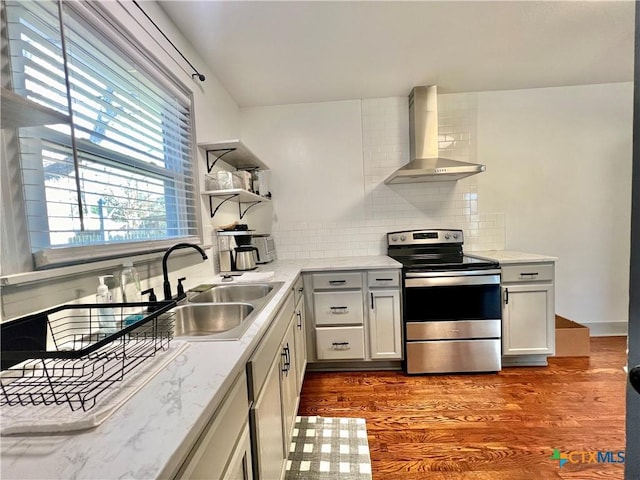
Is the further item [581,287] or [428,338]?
[581,287]

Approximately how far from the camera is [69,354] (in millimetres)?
526

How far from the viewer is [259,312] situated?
46.3 inches

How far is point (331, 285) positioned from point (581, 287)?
2568 mm

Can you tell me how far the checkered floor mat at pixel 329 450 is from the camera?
1477 mm

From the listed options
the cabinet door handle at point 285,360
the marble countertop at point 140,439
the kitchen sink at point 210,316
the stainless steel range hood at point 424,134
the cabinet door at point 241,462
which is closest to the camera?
the marble countertop at point 140,439

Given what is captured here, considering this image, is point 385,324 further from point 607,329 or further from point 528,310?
point 607,329

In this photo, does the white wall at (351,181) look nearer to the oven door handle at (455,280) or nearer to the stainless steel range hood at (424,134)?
the stainless steel range hood at (424,134)

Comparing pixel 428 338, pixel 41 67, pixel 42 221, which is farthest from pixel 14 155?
pixel 428 338

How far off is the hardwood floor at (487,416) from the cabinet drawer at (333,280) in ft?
2.50

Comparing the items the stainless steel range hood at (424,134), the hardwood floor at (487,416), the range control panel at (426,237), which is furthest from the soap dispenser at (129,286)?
the range control panel at (426,237)

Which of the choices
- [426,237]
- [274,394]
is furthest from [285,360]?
[426,237]

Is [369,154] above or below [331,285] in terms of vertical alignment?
above

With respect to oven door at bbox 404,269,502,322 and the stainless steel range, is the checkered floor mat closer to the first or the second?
the stainless steel range

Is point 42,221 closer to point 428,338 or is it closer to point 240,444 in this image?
point 240,444
